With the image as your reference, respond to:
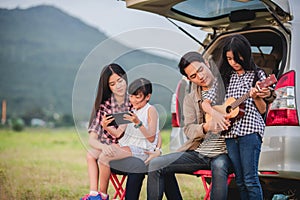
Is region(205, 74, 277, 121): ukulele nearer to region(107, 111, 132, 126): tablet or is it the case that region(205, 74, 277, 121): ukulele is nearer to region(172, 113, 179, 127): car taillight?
region(107, 111, 132, 126): tablet

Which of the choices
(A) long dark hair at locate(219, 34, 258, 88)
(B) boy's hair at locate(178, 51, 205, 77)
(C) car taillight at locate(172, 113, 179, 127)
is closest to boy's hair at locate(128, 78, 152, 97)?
(B) boy's hair at locate(178, 51, 205, 77)

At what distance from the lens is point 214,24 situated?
5.22m

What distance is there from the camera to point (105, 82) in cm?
436

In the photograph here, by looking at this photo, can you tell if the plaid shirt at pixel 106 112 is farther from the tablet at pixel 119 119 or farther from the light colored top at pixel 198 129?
the light colored top at pixel 198 129

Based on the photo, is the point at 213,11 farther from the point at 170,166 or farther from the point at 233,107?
the point at 170,166

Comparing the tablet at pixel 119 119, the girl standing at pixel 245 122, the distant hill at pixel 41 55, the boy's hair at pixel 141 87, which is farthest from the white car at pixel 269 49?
the distant hill at pixel 41 55

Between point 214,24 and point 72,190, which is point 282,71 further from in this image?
point 72,190

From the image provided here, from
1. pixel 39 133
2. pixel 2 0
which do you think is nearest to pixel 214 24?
pixel 39 133

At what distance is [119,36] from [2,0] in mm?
20070

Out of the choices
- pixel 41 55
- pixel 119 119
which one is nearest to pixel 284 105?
pixel 119 119

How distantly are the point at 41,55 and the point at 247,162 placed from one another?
2471cm

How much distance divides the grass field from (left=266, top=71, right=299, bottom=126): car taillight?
2.52 feet

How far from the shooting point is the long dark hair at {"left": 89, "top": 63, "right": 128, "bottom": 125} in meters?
4.34

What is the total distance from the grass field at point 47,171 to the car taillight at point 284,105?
77 cm
